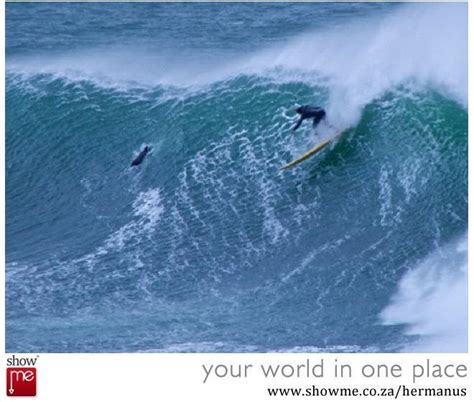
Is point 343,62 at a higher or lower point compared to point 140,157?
higher

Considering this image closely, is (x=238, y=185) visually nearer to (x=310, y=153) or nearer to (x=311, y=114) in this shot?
(x=310, y=153)

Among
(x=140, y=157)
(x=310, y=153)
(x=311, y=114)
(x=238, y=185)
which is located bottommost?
(x=238, y=185)

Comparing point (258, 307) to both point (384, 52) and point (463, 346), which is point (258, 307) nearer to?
point (463, 346)
